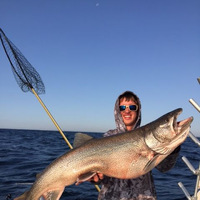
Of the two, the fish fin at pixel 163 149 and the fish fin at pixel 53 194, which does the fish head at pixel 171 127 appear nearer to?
the fish fin at pixel 163 149

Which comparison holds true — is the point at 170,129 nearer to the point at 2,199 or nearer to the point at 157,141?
the point at 157,141

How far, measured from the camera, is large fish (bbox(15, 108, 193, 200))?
369cm

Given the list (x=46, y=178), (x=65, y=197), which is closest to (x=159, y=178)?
(x=65, y=197)

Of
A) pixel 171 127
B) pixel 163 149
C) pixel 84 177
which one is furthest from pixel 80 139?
pixel 171 127

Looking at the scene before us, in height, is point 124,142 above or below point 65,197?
above

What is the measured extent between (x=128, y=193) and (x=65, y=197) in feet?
20.0

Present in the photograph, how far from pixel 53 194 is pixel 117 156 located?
1326 millimetres

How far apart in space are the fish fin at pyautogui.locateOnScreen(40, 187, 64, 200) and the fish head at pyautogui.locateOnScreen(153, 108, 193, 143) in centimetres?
193

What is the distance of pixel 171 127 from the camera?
3.65 meters

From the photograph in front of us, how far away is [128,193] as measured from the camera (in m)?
4.07

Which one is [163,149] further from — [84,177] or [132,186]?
[84,177]

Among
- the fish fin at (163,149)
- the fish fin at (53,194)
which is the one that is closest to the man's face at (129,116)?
the fish fin at (163,149)

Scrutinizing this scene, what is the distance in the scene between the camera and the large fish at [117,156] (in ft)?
12.1

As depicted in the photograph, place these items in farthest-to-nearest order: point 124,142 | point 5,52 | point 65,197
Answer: point 65,197, point 5,52, point 124,142
